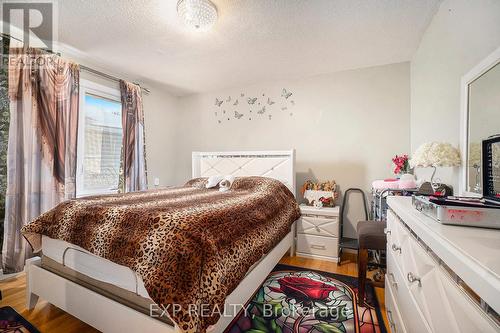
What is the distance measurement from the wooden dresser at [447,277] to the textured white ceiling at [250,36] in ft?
5.98

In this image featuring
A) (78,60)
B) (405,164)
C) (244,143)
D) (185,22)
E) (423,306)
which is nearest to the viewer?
(423,306)

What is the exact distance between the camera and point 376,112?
3.05 m

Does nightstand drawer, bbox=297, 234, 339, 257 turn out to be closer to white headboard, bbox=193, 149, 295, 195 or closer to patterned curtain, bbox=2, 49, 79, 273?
white headboard, bbox=193, 149, 295, 195

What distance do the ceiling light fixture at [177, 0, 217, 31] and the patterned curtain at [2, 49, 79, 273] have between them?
172 centimetres

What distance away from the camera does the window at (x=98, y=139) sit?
3.03m

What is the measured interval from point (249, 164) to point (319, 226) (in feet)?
4.45

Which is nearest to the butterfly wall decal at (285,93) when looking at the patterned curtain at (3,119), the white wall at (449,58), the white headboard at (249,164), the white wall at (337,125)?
the white wall at (337,125)

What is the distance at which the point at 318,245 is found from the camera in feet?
9.41

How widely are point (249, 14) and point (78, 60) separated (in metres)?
2.36

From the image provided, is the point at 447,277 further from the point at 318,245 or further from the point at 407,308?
the point at 318,245

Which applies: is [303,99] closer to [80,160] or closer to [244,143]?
[244,143]

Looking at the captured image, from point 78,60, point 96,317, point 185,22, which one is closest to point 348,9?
point 185,22

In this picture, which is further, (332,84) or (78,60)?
(332,84)

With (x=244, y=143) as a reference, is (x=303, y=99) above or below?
above
